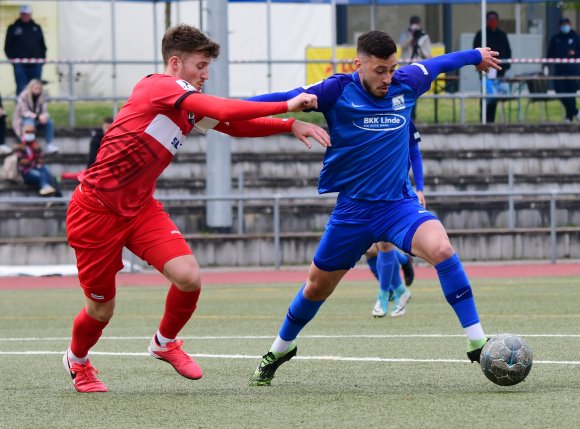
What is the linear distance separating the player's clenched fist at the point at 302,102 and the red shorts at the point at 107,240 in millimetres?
1076

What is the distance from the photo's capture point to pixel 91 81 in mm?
31359

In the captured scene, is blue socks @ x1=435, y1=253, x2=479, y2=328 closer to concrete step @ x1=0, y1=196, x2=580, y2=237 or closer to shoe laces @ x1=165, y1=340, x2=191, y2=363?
shoe laces @ x1=165, y1=340, x2=191, y2=363

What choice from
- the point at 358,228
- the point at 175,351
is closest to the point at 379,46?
the point at 358,228

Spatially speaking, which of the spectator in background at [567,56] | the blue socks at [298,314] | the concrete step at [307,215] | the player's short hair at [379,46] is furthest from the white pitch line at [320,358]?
the spectator in background at [567,56]

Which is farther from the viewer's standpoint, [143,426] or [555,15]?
[555,15]

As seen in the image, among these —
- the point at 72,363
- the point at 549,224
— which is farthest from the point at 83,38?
the point at 72,363

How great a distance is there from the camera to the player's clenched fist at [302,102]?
784 cm

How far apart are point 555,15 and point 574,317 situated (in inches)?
896

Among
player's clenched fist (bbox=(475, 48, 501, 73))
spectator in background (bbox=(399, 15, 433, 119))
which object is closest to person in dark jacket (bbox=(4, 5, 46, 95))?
spectator in background (bbox=(399, 15, 433, 119))

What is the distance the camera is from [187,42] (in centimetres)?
821

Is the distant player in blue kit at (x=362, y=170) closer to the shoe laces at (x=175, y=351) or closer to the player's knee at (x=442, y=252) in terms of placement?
the player's knee at (x=442, y=252)

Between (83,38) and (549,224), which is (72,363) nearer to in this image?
(549,224)

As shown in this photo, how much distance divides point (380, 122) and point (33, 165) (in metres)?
14.5

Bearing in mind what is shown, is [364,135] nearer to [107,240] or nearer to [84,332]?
[107,240]
